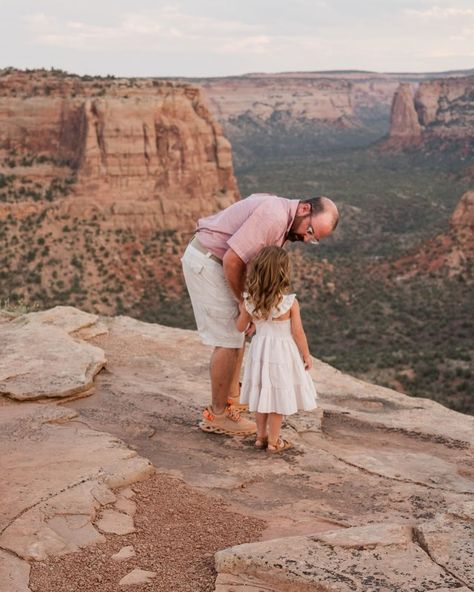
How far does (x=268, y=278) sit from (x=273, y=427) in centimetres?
104

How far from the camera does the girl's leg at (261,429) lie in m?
4.91

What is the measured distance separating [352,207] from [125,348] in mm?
43104

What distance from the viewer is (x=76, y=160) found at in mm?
27984

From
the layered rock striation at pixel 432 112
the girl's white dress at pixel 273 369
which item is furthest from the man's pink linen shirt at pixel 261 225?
Result: the layered rock striation at pixel 432 112

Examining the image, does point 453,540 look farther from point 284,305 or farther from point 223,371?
point 223,371

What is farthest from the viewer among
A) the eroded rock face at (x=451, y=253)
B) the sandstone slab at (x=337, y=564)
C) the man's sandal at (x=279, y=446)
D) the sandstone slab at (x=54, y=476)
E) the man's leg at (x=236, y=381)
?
the eroded rock face at (x=451, y=253)

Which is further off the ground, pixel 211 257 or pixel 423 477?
pixel 211 257

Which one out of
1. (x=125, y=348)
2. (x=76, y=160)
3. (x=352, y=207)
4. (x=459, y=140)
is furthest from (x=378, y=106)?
(x=125, y=348)

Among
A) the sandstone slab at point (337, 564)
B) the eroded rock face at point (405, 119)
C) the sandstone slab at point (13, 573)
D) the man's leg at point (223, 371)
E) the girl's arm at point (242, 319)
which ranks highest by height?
the eroded rock face at point (405, 119)

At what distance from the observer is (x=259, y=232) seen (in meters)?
4.61

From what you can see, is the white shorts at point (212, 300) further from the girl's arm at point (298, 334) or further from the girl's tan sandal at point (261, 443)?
the girl's tan sandal at point (261, 443)

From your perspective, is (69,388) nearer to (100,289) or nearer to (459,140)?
(100,289)

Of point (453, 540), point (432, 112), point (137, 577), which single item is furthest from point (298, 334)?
point (432, 112)

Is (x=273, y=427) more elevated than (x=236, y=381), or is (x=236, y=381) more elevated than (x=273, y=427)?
(x=236, y=381)
